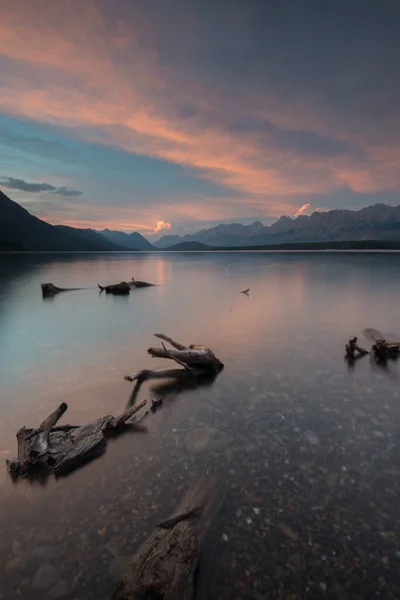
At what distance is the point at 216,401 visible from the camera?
1320cm

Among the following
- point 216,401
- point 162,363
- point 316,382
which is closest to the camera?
point 216,401

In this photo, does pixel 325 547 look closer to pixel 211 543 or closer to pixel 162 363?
pixel 211 543

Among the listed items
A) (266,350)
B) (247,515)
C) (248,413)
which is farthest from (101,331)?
(247,515)

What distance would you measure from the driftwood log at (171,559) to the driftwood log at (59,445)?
12.0 ft

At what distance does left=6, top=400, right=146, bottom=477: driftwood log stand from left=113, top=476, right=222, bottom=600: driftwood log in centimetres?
366

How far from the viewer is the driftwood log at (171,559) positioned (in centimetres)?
546

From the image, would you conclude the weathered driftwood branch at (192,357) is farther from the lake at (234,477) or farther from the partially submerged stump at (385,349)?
the partially submerged stump at (385,349)

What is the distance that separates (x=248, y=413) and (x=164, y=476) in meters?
4.45

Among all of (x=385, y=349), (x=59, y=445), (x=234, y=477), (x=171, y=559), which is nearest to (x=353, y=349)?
(x=385, y=349)

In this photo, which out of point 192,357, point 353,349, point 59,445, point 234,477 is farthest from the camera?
point 353,349

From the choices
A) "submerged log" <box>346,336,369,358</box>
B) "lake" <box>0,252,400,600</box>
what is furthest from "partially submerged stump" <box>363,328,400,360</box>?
"lake" <box>0,252,400,600</box>

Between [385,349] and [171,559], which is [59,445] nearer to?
[171,559]

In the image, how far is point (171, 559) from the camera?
598 centimetres

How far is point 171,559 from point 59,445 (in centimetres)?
540
